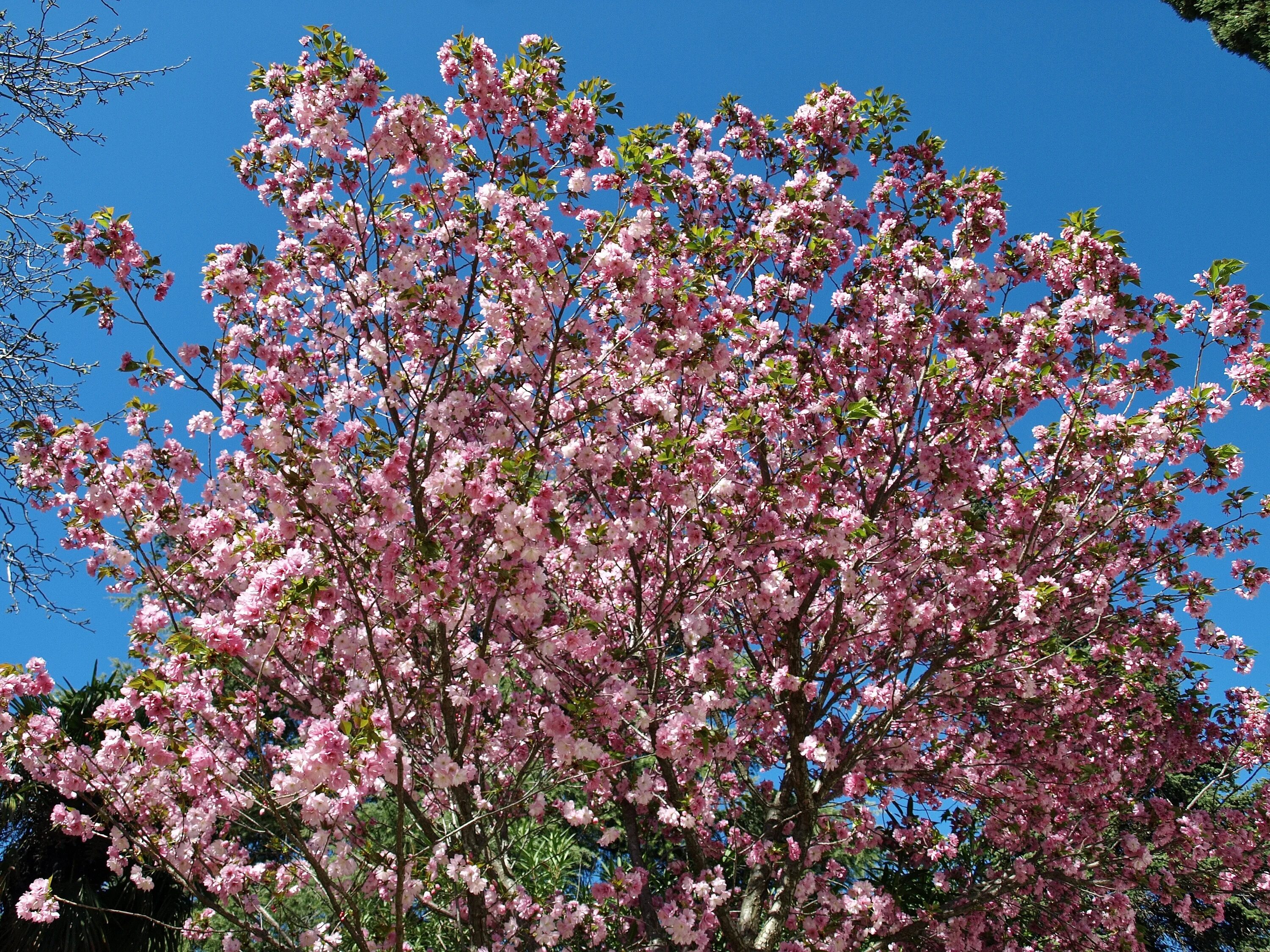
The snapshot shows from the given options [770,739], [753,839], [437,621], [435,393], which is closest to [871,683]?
[770,739]

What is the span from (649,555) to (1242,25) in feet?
52.2

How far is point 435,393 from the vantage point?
5.08 metres

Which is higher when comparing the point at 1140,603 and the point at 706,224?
the point at 706,224

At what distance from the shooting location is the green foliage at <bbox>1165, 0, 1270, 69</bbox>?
47.8 ft

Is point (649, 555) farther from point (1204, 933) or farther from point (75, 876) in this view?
point (1204, 933)

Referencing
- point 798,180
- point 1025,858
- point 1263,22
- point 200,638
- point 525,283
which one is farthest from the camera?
point 1263,22

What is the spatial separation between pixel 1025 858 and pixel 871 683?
1975mm

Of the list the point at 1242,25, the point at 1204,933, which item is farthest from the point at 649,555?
the point at 1242,25

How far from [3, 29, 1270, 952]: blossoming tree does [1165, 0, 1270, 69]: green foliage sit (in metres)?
12.0

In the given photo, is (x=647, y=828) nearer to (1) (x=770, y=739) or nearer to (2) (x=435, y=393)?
(1) (x=770, y=739)

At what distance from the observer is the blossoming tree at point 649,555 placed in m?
4.77

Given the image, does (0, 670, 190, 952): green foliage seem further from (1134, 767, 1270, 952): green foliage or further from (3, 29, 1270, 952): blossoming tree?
(1134, 767, 1270, 952): green foliage

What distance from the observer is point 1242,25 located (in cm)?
1473

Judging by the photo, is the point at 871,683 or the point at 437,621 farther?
the point at 871,683
